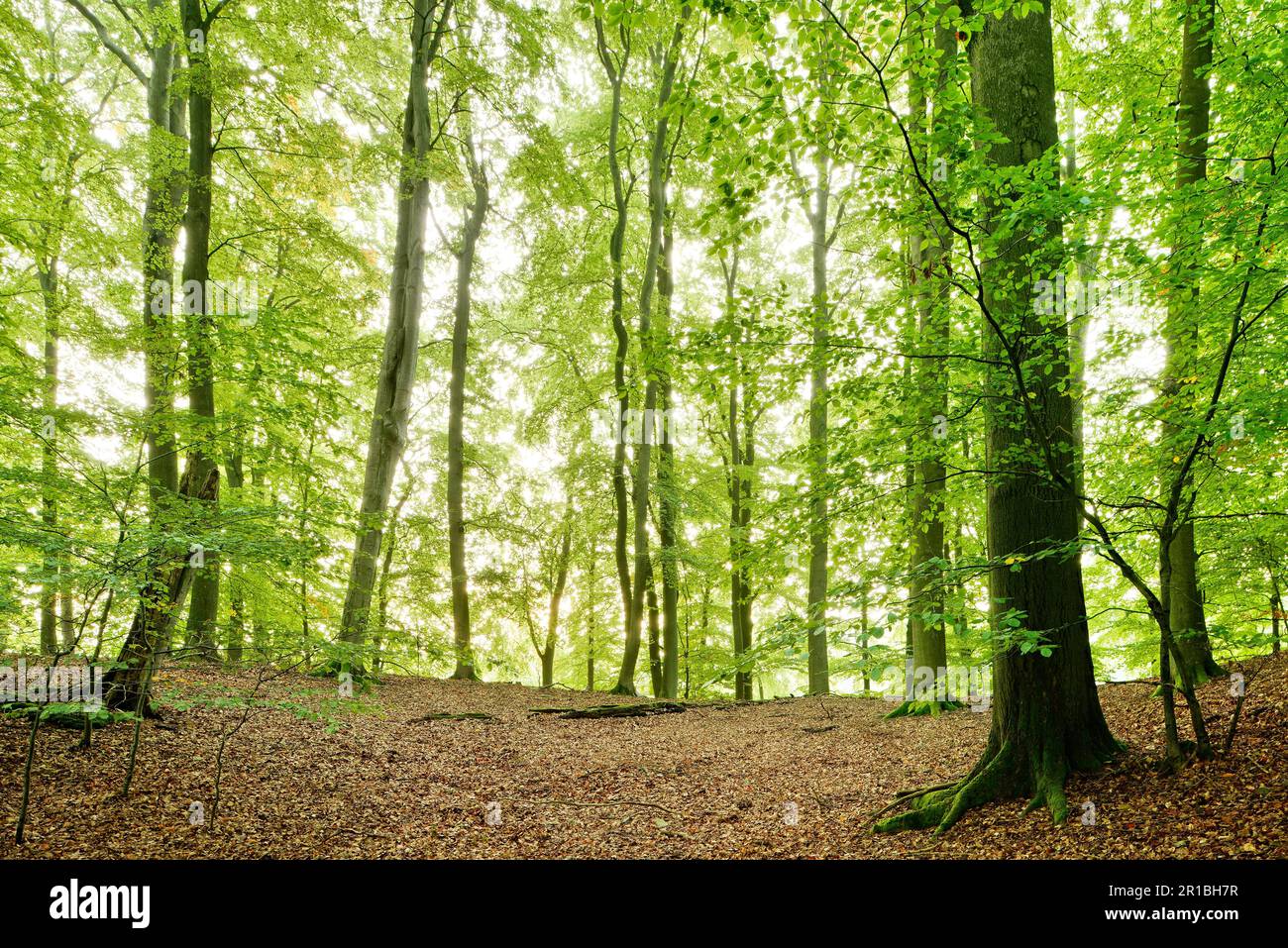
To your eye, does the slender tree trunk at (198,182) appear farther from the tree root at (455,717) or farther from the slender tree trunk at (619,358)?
the slender tree trunk at (619,358)

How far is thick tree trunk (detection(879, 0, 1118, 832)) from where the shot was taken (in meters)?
4.20

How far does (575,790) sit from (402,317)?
8.33 meters

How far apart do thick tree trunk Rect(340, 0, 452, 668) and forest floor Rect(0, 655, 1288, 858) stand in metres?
2.40

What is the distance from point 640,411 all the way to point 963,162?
10.8m

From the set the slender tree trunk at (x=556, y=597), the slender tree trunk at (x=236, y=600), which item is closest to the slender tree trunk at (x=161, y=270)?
the slender tree trunk at (x=236, y=600)

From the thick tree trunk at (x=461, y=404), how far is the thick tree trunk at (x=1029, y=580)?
10.4 meters

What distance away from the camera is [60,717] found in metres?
5.87

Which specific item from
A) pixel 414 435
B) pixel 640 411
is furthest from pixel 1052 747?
pixel 414 435

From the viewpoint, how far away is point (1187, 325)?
3559 mm
